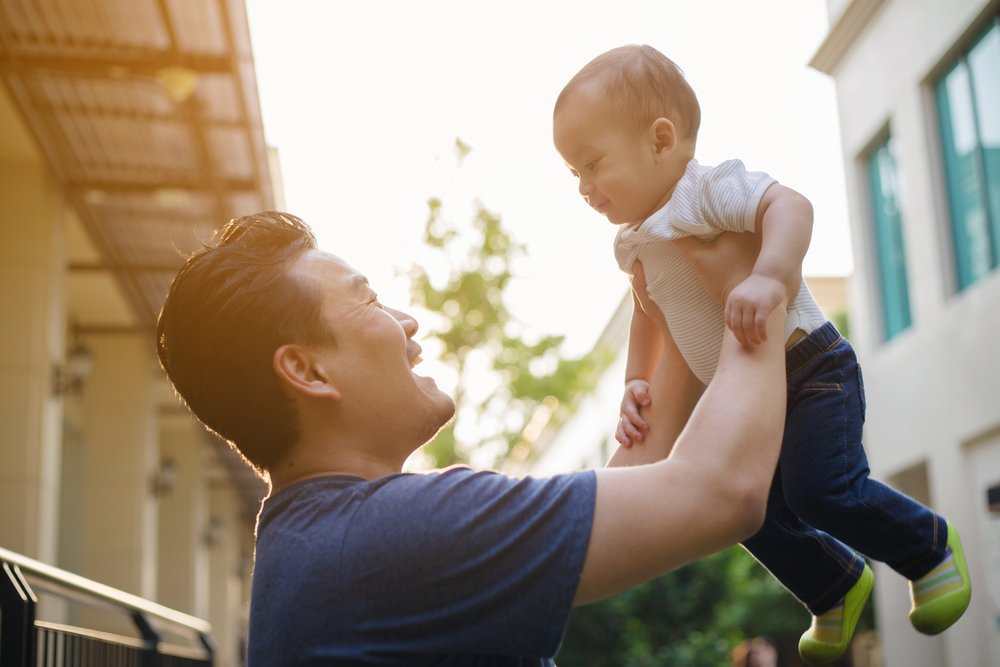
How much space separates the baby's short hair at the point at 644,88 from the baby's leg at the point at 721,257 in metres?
0.32

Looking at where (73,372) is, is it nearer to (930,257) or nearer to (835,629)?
(930,257)

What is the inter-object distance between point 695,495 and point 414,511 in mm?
464

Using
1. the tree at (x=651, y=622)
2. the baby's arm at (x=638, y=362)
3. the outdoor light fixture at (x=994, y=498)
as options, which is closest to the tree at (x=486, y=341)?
the tree at (x=651, y=622)

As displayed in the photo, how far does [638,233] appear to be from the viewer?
2420 millimetres

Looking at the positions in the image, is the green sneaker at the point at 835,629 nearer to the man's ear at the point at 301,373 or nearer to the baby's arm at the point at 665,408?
the baby's arm at the point at 665,408

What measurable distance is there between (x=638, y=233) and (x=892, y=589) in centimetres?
1469

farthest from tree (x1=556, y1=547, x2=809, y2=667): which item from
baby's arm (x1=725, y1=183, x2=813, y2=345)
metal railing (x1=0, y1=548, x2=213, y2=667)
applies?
baby's arm (x1=725, y1=183, x2=813, y2=345)

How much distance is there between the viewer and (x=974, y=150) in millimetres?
12055

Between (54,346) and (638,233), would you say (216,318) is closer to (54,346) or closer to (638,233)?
(638,233)

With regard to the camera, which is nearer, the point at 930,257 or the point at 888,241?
the point at 930,257

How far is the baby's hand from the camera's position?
244cm

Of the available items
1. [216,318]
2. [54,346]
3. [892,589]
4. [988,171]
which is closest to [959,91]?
[988,171]

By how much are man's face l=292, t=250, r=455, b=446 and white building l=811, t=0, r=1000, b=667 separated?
10537 mm

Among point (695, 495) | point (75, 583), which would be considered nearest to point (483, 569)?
point (695, 495)
